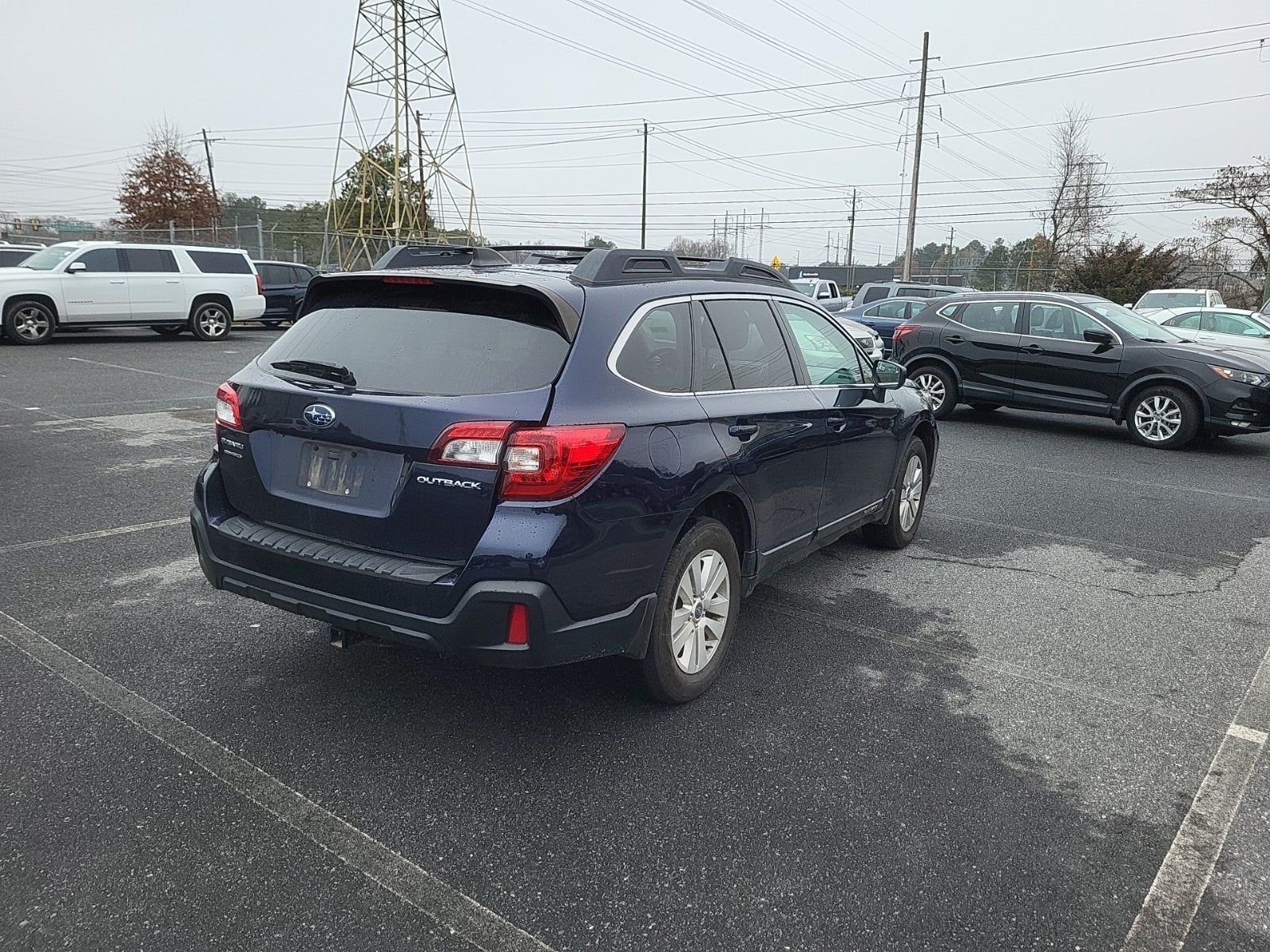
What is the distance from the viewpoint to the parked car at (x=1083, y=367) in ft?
32.5

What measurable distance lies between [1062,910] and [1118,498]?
19.4ft

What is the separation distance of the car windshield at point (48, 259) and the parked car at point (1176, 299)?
71.2ft

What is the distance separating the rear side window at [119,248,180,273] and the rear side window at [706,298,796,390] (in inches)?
659

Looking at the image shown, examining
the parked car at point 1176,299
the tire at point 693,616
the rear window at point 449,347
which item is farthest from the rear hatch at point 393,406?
the parked car at point 1176,299

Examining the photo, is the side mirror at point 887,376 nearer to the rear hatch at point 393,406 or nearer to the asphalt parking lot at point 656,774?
the asphalt parking lot at point 656,774

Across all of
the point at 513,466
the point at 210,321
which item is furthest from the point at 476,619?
the point at 210,321

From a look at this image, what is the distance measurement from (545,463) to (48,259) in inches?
695

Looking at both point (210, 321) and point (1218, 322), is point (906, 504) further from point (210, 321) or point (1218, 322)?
point (210, 321)

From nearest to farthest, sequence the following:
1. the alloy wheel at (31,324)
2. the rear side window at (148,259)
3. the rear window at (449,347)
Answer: the rear window at (449,347)
the alloy wheel at (31,324)
the rear side window at (148,259)

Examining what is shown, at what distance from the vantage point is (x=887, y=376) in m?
5.43

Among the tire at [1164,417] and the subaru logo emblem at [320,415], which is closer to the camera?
the subaru logo emblem at [320,415]

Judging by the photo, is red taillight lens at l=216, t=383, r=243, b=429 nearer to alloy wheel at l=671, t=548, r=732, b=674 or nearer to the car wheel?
alloy wheel at l=671, t=548, r=732, b=674

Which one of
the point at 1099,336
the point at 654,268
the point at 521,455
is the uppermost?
the point at 654,268

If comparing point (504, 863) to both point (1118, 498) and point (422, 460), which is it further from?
point (1118, 498)
